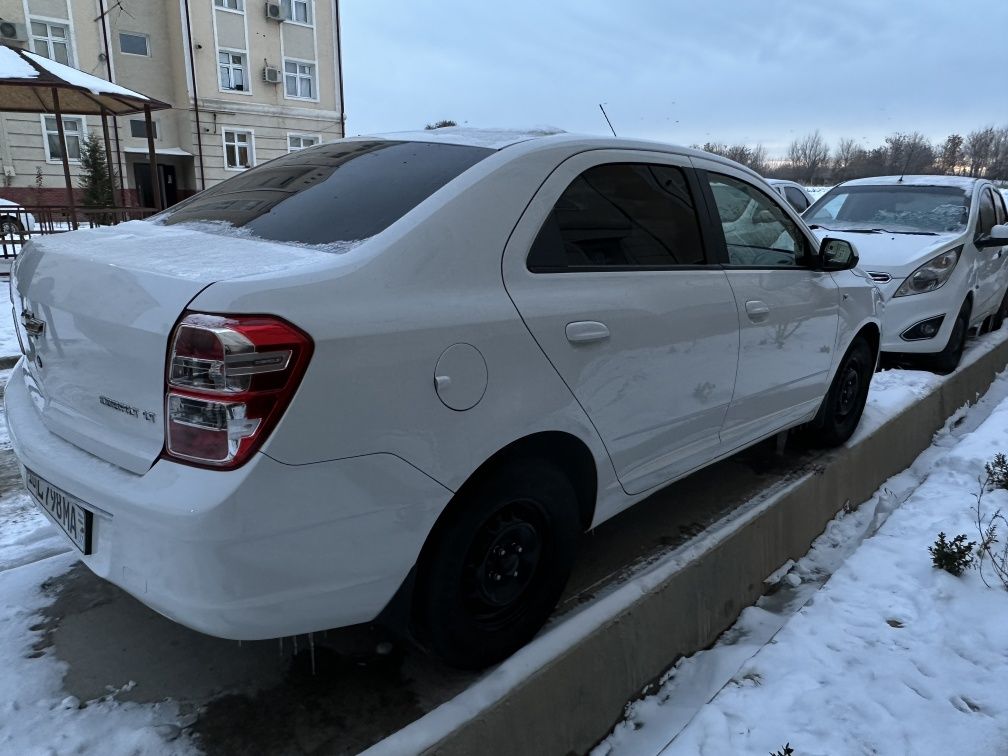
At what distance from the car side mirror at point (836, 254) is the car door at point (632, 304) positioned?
3.34ft

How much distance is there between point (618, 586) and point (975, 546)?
5.62 ft

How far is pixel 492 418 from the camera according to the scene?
83.7 inches

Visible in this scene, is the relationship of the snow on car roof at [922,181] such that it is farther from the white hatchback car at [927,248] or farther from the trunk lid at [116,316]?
the trunk lid at [116,316]

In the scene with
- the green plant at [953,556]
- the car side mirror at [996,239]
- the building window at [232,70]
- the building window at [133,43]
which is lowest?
the green plant at [953,556]

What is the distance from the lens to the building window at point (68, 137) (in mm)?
25672

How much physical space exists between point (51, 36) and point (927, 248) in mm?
29132

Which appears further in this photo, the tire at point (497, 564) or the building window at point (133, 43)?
the building window at point (133, 43)

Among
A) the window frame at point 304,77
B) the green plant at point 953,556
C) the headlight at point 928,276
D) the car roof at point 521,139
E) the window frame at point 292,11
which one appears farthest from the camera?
the window frame at point 304,77

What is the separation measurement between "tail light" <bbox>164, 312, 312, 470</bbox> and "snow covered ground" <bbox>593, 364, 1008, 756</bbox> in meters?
1.60

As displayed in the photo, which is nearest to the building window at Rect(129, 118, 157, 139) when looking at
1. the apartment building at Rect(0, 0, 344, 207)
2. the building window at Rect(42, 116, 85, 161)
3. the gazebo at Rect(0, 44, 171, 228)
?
the apartment building at Rect(0, 0, 344, 207)

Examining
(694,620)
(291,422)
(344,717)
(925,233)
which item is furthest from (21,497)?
(925,233)

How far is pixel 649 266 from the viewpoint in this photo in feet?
9.21

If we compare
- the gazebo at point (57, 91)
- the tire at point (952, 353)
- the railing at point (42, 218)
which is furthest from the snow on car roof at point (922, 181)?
A: the gazebo at point (57, 91)

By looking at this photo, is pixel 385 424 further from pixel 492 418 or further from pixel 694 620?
Result: pixel 694 620
